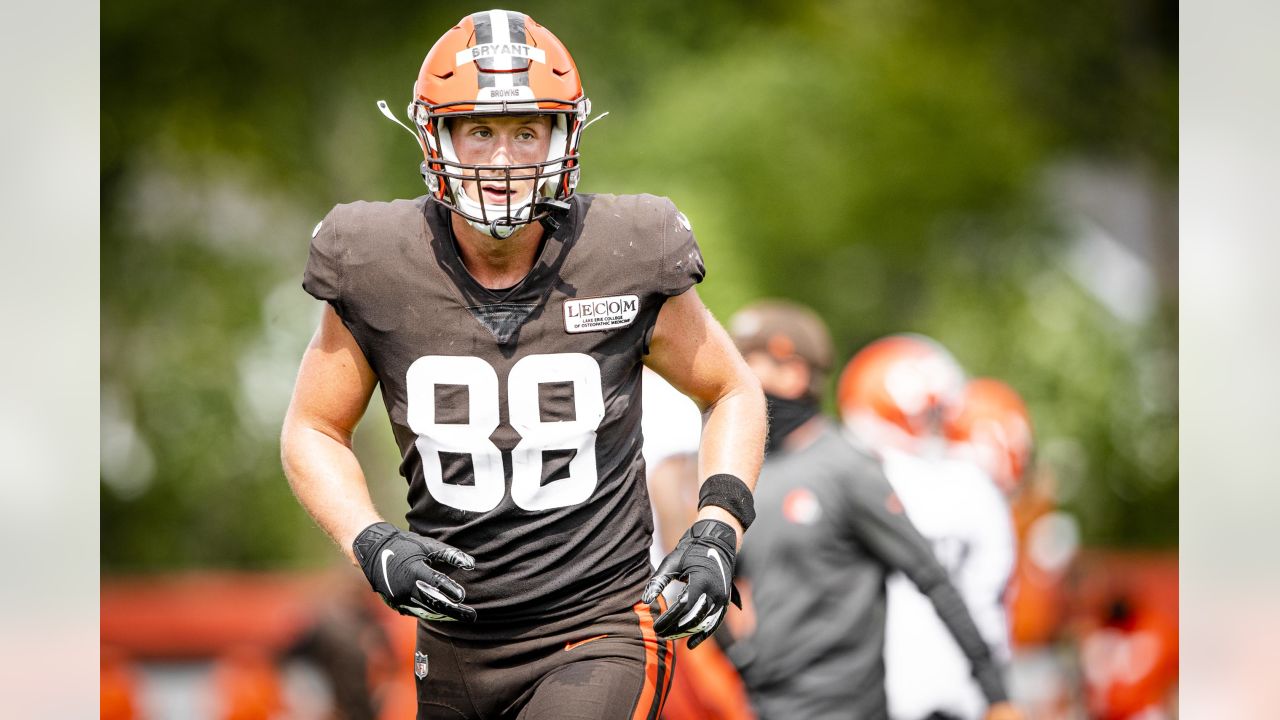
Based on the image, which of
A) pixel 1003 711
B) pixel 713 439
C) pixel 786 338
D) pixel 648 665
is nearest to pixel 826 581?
pixel 1003 711

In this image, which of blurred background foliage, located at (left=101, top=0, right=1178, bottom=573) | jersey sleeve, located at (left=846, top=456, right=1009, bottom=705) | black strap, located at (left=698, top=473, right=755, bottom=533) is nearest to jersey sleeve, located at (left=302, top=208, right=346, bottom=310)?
black strap, located at (left=698, top=473, right=755, bottom=533)

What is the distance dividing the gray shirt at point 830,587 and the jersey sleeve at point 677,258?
2.13 meters

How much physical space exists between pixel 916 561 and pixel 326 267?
270cm

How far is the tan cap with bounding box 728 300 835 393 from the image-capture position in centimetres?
598

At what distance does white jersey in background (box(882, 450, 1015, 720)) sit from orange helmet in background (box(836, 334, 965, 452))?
23.8 inches

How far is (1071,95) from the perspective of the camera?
17719mm

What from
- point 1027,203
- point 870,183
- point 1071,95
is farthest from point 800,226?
point 1071,95

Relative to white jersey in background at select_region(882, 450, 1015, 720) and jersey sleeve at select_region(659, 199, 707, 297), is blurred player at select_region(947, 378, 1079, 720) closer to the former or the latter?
white jersey in background at select_region(882, 450, 1015, 720)

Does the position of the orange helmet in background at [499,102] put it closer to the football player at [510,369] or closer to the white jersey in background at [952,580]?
the football player at [510,369]
